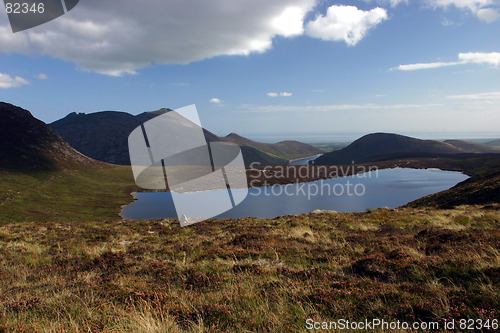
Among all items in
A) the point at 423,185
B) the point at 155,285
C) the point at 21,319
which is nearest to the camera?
the point at 21,319

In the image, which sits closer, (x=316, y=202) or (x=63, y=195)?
(x=316, y=202)

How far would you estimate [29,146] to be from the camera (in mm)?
136125

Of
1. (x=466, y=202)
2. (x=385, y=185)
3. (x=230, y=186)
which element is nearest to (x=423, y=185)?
(x=385, y=185)

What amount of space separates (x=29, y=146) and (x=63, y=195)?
6361 centimetres

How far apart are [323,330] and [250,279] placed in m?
3.17

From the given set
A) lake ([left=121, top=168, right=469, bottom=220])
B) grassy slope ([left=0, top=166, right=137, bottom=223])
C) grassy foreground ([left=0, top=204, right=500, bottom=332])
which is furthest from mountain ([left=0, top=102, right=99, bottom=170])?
grassy foreground ([left=0, top=204, right=500, bottom=332])

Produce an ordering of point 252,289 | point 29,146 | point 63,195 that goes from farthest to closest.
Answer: point 29,146 < point 63,195 < point 252,289

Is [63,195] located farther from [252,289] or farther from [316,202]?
[252,289]

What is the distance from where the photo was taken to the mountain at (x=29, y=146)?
12151 cm

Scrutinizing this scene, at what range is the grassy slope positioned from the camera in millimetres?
72562

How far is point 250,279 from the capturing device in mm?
7074

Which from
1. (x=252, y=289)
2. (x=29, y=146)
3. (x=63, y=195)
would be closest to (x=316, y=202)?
(x=252, y=289)

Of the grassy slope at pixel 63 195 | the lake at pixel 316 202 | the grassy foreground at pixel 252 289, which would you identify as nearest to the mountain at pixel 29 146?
the grassy slope at pixel 63 195

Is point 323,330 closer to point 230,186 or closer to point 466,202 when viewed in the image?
point 466,202
